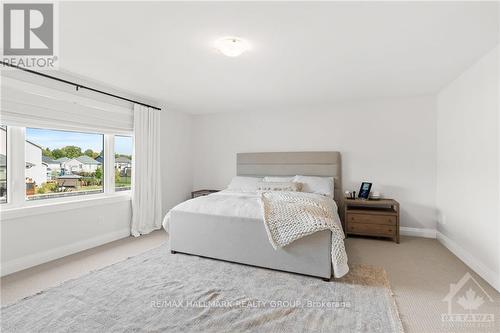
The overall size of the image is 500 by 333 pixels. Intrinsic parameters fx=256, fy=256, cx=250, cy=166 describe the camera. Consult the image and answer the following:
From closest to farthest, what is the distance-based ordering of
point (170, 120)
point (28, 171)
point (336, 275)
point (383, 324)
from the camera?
point (383, 324) < point (336, 275) < point (28, 171) < point (170, 120)

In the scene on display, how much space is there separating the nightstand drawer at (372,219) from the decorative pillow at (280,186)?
0.89m

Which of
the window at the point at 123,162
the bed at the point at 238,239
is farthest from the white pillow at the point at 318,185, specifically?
the window at the point at 123,162

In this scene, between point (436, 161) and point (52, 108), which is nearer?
point (52, 108)

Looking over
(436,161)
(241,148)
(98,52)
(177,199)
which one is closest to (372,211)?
(436,161)

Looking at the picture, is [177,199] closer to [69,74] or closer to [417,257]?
[69,74]

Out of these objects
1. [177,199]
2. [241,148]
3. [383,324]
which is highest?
[241,148]

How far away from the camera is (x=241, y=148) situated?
Result: 17.1 feet

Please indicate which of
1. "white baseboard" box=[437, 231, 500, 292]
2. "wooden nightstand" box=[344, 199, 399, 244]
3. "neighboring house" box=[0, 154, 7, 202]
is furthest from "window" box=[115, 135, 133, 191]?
"white baseboard" box=[437, 231, 500, 292]

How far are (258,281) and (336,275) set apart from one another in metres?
0.74

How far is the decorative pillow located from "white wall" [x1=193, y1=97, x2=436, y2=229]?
3.08ft

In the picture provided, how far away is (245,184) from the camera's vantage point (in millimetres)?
4492

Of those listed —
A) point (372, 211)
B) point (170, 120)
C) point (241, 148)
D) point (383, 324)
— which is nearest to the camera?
point (383, 324)

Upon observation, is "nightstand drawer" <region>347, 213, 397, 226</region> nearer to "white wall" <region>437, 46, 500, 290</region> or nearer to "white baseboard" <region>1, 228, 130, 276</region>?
"white wall" <region>437, 46, 500, 290</region>

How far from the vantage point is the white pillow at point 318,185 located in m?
3.99
